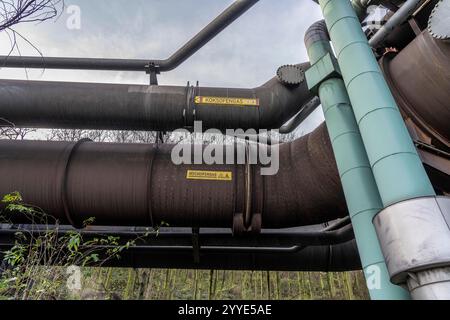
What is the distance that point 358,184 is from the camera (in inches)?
82.1

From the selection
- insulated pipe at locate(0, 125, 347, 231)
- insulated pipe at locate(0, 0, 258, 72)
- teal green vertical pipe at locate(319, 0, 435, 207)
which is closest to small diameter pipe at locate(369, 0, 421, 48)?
teal green vertical pipe at locate(319, 0, 435, 207)

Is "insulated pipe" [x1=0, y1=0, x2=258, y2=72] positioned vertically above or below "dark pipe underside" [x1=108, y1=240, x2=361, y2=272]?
above

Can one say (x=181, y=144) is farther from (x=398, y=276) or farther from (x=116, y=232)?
(x=398, y=276)

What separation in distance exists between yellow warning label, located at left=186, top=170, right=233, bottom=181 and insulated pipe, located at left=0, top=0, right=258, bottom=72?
149cm

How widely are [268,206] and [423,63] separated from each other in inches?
72.1

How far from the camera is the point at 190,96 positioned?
323 centimetres

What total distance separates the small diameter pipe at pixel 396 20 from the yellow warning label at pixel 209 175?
194 cm

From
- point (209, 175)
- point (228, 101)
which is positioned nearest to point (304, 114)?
point (228, 101)

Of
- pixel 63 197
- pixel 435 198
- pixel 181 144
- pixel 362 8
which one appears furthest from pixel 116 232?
pixel 362 8

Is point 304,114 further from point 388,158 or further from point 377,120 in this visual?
point 388,158

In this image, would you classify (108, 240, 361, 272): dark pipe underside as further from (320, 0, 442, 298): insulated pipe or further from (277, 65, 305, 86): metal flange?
(320, 0, 442, 298): insulated pipe

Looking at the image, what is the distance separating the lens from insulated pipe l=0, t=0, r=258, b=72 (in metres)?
3.63
